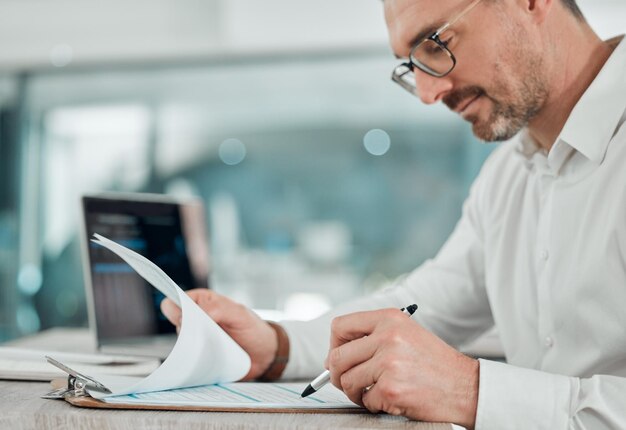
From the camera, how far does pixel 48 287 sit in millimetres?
4012

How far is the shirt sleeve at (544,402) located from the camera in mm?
754

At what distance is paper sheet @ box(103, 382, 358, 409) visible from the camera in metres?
0.72

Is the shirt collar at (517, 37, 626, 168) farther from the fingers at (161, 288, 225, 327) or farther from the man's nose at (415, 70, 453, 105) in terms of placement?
the fingers at (161, 288, 225, 327)

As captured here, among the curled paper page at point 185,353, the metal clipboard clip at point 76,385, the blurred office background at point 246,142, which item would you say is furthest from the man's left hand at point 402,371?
the blurred office background at point 246,142

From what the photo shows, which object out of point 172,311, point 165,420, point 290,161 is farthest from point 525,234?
point 290,161

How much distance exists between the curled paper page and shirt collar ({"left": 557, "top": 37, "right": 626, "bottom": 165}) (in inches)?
23.8

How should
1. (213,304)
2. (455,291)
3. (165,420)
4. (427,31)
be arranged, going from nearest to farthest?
1. (165,420)
2. (213,304)
3. (427,31)
4. (455,291)

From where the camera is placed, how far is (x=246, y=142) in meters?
3.76

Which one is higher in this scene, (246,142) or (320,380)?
(246,142)

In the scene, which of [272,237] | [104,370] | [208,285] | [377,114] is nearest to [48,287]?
[272,237]

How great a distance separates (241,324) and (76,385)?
1.02 feet

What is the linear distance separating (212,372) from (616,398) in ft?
1.53

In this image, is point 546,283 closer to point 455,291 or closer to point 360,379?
point 455,291

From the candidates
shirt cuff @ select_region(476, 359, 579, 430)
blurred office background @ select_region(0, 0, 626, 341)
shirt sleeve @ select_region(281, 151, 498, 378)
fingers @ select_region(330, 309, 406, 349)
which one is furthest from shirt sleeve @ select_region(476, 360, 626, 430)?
blurred office background @ select_region(0, 0, 626, 341)
